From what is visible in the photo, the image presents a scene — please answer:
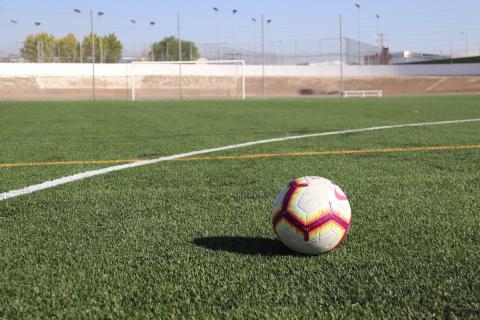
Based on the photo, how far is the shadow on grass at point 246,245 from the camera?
270 centimetres

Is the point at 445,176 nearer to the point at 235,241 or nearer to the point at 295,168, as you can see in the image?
the point at 295,168

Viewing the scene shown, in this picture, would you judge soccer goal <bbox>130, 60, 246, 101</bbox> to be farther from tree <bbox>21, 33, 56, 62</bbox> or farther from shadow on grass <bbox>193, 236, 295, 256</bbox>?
shadow on grass <bbox>193, 236, 295, 256</bbox>

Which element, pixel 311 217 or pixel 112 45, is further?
pixel 112 45

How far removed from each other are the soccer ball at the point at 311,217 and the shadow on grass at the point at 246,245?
107mm

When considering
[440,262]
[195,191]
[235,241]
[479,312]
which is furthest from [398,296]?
[195,191]

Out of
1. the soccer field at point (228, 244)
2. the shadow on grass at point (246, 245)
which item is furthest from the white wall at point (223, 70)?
the shadow on grass at point (246, 245)

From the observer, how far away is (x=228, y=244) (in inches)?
111

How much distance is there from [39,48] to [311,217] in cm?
6399

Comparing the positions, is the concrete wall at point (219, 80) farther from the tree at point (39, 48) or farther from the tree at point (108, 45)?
the tree at point (108, 45)

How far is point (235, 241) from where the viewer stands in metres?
2.87

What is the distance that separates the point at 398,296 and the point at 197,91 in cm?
5459

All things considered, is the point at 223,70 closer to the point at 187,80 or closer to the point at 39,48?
the point at 187,80

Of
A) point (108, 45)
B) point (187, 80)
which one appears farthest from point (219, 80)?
point (108, 45)

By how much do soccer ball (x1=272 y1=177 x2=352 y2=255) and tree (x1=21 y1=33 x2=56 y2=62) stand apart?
5624 centimetres
